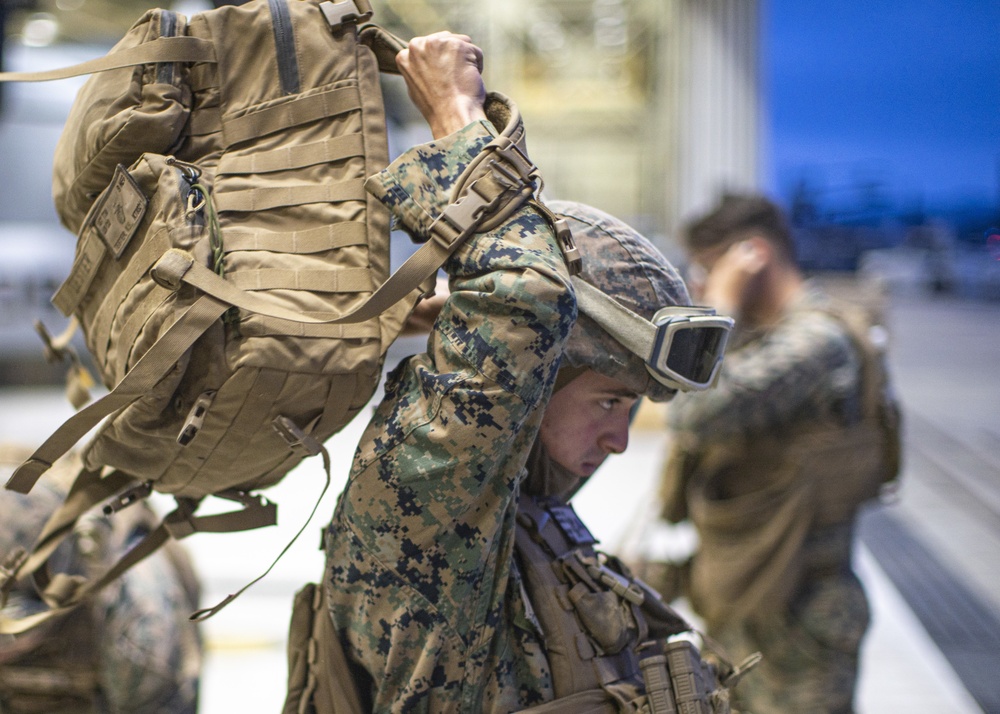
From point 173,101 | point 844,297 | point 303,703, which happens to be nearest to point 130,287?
point 173,101

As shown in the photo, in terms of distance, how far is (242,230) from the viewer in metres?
1.17

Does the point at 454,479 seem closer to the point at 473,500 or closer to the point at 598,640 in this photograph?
the point at 473,500

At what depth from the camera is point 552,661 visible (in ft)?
4.29

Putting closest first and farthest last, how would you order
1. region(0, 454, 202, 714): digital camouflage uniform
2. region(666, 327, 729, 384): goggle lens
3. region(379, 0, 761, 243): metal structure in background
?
region(666, 327, 729, 384): goggle lens < region(0, 454, 202, 714): digital camouflage uniform < region(379, 0, 761, 243): metal structure in background

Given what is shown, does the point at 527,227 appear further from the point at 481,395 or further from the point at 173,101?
the point at 173,101

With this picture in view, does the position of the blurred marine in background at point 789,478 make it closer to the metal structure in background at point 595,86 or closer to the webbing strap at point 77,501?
the webbing strap at point 77,501

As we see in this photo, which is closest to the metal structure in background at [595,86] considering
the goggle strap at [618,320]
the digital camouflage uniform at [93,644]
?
the digital camouflage uniform at [93,644]

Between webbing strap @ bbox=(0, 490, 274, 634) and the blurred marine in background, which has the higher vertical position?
webbing strap @ bbox=(0, 490, 274, 634)

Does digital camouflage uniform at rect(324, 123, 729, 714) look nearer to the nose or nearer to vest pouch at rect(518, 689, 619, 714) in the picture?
vest pouch at rect(518, 689, 619, 714)

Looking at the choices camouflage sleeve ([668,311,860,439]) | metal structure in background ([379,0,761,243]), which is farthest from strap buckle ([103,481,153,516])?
metal structure in background ([379,0,761,243])

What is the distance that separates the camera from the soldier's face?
4.57 feet

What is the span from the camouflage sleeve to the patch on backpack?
176 cm

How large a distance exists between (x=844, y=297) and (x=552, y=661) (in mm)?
1966

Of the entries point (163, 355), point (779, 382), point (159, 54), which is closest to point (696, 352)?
point (163, 355)
